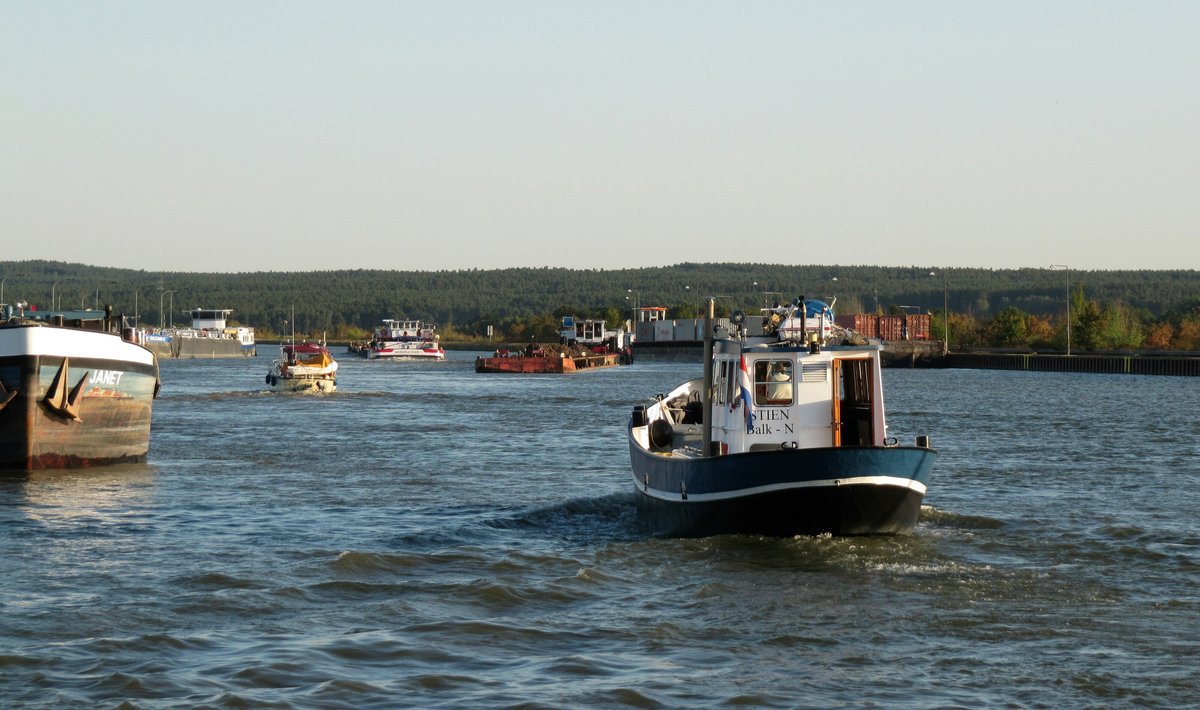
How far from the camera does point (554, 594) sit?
20.0 m

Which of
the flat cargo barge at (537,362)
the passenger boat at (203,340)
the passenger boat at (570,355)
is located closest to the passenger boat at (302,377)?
the flat cargo barge at (537,362)

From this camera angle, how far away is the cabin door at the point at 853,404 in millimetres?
23656

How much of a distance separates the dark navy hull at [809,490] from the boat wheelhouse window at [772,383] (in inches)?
64.4

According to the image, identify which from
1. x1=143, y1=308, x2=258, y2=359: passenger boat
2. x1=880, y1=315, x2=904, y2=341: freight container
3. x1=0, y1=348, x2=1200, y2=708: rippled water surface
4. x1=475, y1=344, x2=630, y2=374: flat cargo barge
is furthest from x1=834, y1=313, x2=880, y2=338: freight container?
x1=0, y1=348, x2=1200, y2=708: rippled water surface

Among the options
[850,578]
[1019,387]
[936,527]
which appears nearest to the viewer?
[850,578]

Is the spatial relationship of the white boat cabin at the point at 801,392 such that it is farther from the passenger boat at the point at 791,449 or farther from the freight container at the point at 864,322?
the freight container at the point at 864,322

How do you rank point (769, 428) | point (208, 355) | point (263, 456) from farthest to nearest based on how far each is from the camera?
point (208, 355), point (263, 456), point (769, 428)

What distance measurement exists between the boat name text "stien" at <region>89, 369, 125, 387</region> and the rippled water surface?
2.15 meters

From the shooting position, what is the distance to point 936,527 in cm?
2622

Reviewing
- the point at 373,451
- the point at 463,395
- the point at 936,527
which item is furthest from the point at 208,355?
the point at 936,527

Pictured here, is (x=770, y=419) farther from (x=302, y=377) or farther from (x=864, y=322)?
(x=864, y=322)

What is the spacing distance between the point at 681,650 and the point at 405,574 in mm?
6081

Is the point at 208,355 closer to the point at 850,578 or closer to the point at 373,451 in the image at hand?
the point at 373,451

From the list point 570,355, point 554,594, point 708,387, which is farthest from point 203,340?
point 554,594
